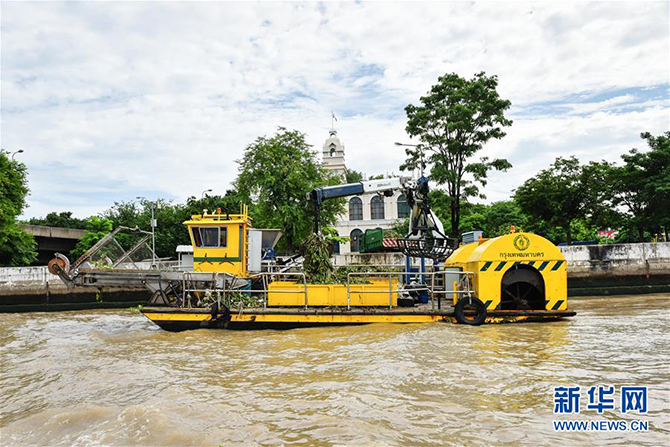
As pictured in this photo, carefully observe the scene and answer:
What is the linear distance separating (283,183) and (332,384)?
1888 cm

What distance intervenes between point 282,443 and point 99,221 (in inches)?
1556

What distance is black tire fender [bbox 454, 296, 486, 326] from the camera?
35.7 ft

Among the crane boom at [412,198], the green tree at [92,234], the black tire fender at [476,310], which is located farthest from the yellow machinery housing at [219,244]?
the green tree at [92,234]

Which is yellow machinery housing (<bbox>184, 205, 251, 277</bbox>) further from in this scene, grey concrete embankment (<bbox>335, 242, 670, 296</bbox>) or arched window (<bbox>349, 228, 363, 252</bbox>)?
arched window (<bbox>349, 228, 363, 252</bbox>)

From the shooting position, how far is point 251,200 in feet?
88.8

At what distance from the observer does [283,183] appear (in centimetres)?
2453

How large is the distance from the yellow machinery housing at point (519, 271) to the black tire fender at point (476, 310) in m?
0.17

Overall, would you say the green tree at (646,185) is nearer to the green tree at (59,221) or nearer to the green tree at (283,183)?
the green tree at (283,183)

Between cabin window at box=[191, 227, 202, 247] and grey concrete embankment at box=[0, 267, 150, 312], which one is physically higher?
cabin window at box=[191, 227, 202, 247]

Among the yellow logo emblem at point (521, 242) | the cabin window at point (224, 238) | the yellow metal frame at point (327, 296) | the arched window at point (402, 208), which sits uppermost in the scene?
the arched window at point (402, 208)

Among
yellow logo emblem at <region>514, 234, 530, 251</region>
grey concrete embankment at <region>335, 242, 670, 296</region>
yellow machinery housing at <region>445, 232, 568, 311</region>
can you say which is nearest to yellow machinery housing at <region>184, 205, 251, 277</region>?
yellow machinery housing at <region>445, 232, 568, 311</region>

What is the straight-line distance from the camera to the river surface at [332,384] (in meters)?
4.65

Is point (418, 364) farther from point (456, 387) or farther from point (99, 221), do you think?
point (99, 221)

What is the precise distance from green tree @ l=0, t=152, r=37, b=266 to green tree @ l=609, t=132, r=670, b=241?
35.5 meters
